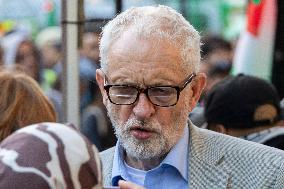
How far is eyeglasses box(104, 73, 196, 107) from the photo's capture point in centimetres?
281

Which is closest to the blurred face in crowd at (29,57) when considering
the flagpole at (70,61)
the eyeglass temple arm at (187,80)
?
the flagpole at (70,61)

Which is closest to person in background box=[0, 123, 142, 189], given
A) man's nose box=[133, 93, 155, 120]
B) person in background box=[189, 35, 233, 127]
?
man's nose box=[133, 93, 155, 120]

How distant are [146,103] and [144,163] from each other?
0.91ft

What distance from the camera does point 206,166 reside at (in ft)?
9.67

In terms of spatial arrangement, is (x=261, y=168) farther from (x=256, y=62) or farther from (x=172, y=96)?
(x=256, y=62)

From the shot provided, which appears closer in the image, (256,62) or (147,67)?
(147,67)

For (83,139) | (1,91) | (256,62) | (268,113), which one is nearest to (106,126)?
(256,62)

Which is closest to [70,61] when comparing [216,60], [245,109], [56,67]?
[245,109]

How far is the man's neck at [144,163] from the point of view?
2.95 meters

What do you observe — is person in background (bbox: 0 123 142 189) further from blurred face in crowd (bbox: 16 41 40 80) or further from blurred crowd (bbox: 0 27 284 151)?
blurred face in crowd (bbox: 16 41 40 80)

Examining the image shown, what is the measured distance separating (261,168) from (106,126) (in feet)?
10.9

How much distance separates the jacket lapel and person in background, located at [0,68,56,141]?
0.90 meters

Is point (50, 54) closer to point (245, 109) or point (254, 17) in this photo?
point (254, 17)

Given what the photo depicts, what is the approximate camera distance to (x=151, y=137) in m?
2.83
